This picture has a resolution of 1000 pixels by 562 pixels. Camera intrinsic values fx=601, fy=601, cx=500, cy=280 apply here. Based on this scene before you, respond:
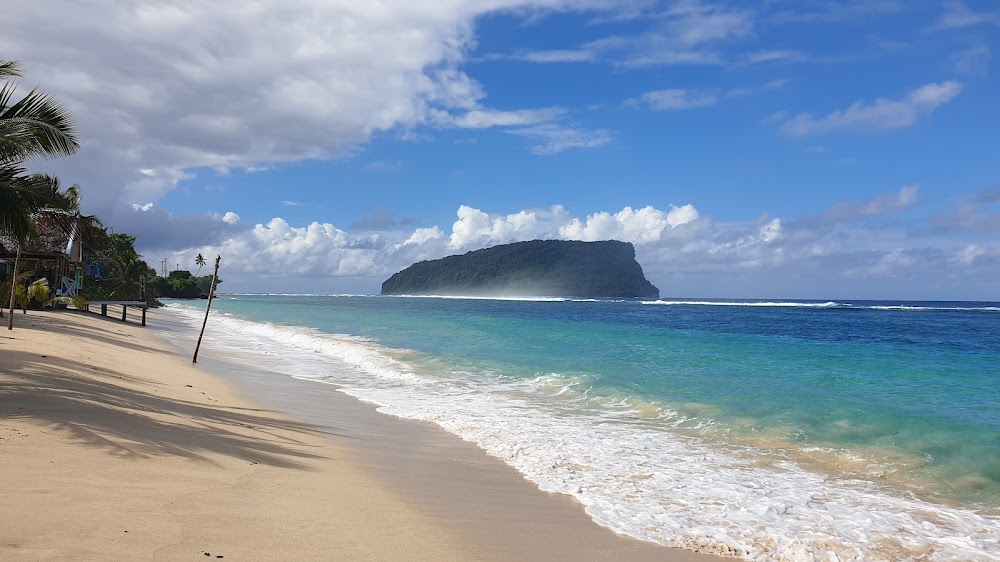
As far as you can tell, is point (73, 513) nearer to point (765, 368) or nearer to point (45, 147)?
point (45, 147)

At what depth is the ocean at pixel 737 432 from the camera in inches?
244

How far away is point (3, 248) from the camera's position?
101 ft

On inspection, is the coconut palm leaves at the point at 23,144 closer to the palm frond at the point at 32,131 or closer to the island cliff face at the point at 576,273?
the palm frond at the point at 32,131

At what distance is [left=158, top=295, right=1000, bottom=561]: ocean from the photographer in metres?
6.20

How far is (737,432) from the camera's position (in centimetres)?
1098

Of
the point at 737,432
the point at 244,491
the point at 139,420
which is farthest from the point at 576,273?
the point at 244,491

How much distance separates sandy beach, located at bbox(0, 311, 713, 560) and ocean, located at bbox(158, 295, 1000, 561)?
0.87m

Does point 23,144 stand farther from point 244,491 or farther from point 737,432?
point 737,432

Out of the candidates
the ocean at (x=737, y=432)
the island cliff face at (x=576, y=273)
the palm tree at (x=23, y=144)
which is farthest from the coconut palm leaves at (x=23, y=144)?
the island cliff face at (x=576, y=273)

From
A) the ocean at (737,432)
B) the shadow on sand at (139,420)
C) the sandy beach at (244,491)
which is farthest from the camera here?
the shadow on sand at (139,420)

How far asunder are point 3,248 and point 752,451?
36678 mm

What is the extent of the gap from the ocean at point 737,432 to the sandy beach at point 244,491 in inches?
34.4

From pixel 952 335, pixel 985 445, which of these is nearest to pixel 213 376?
pixel 985 445

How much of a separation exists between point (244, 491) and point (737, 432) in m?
8.59
